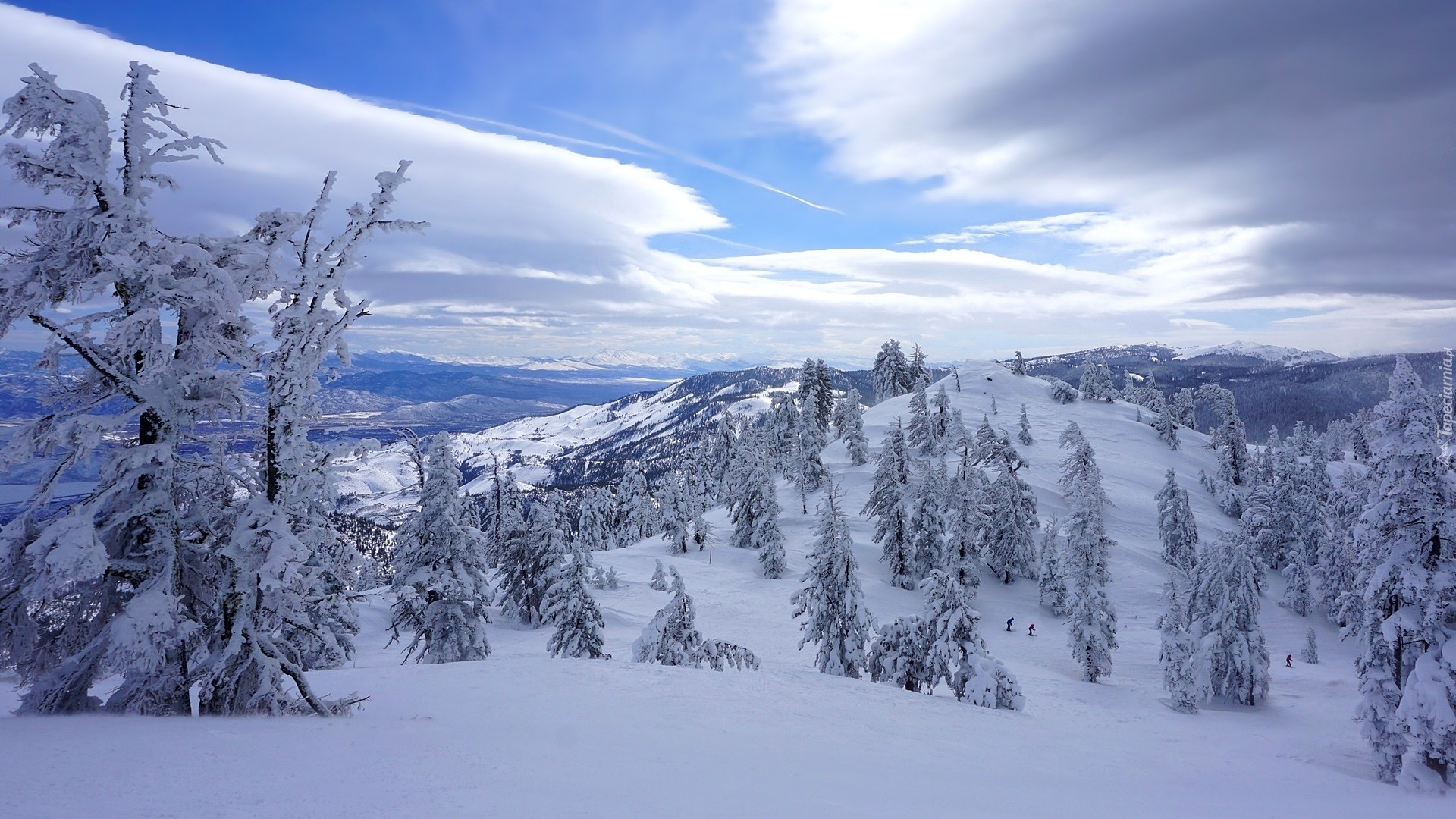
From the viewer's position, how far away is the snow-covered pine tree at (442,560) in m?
28.3

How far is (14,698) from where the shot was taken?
11148mm

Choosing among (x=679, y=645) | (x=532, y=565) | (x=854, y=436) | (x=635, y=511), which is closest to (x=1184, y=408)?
(x=854, y=436)

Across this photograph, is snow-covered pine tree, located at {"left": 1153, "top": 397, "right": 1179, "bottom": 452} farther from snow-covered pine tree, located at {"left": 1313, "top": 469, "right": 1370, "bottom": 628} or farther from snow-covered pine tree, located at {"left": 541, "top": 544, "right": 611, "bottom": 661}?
snow-covered pine tree, located at {"left": 541, "top": 544, "right": 611, "bottom": 661}

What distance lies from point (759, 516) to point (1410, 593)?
4350 centimetres

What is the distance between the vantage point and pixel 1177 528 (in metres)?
58.8

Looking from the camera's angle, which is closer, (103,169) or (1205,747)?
(103,169)

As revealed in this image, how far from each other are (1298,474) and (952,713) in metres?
69.3

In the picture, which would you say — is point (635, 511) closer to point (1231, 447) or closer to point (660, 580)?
point (660, 580)

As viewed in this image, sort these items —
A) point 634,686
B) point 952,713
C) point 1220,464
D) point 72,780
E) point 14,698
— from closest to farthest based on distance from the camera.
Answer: point 72,780, point 14,698, point 634,686, point 952,713, point 1220,464

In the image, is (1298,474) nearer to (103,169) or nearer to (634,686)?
(634,686)

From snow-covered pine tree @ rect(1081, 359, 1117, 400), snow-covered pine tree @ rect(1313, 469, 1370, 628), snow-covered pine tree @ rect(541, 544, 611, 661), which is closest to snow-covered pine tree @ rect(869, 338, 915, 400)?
snow-covered pine tree @ rect(1081, 359, 1117, 400)

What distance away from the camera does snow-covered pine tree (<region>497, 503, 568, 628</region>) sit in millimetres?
36000

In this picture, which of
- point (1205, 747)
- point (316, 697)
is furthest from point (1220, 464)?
point (316, 697)

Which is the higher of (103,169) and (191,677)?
(103,169)
